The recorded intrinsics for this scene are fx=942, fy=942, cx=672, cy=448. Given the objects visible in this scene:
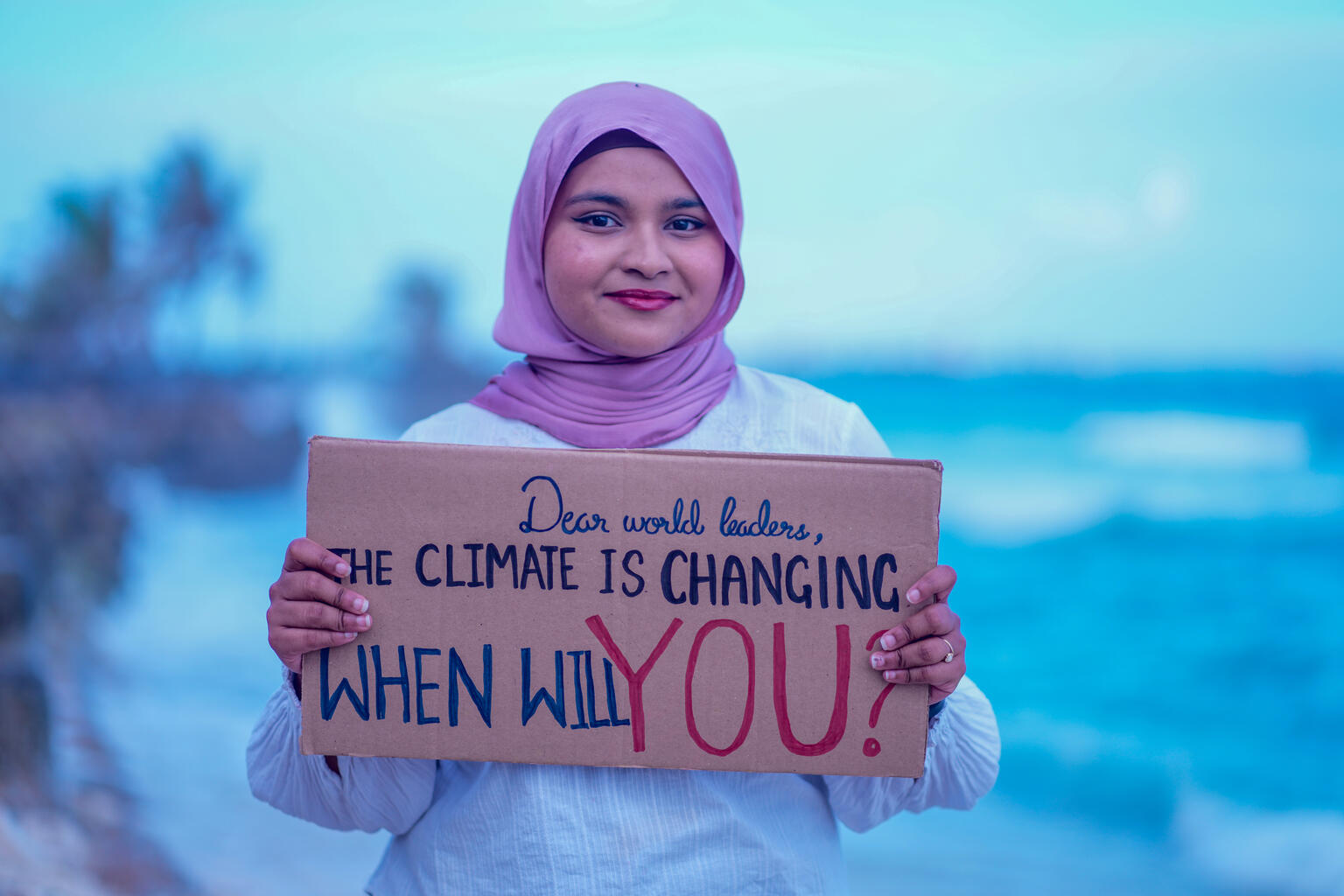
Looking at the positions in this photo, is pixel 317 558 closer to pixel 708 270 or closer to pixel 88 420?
pixel 708 270

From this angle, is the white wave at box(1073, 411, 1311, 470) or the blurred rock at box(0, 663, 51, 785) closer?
the blurred rock at box(0, 663, 51, 785)

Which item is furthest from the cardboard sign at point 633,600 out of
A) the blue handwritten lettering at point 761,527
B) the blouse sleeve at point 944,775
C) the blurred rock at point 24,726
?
the blurred rock at point 24,726

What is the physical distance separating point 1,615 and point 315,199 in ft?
5.19

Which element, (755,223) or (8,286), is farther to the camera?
(755,223)

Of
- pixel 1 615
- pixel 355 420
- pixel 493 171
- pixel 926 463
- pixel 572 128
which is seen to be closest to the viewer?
pixel 926 463

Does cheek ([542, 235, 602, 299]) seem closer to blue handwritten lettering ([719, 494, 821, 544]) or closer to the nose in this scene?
the nose

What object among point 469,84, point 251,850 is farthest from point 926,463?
point 251,850

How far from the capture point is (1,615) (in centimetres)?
280

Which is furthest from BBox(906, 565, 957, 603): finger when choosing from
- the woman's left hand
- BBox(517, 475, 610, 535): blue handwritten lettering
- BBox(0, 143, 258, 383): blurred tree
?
BBox(0, 143, 258, 383): blurred tree

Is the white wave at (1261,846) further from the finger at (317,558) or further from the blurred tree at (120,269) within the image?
the blurred tree at (120,269)

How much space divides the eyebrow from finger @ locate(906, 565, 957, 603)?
481mm

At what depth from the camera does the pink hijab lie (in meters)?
1.08

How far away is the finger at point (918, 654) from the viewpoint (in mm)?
931

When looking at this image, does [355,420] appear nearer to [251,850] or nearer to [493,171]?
[493,171]
